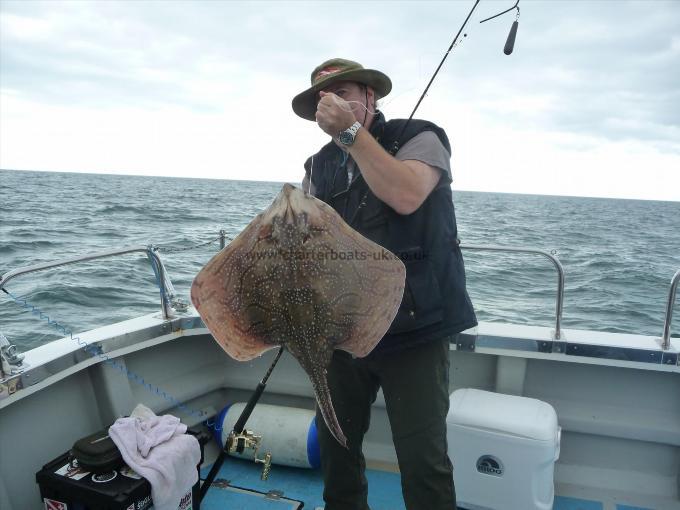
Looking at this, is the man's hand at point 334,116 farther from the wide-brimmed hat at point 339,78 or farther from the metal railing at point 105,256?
the metal railing at point 105,256

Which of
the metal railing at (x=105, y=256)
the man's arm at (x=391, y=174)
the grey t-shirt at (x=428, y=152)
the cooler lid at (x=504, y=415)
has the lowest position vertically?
the cooler lid at (x=504, y=415)

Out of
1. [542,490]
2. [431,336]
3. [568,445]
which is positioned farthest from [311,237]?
[568,445]

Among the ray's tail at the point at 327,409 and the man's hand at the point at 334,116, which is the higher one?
the man's hand at the point at 334,116

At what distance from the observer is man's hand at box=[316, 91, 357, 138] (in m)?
2.02

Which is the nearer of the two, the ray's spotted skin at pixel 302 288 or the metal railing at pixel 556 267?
the ray's spotted skin at pixel 302 288

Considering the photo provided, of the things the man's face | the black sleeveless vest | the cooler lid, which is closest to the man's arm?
the black sleeveless vest

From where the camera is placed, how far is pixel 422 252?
→ 7.60 feet

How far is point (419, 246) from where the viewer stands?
2324 millimetres

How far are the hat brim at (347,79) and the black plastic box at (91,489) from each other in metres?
2.25

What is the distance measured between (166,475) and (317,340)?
5.21 feet

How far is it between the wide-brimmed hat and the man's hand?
372 millimetres

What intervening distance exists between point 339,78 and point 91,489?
2.51m

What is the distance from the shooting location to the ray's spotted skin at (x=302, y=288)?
6.17 ft

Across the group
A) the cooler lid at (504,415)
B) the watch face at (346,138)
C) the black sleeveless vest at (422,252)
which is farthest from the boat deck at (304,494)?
the watch face at (346,138)
